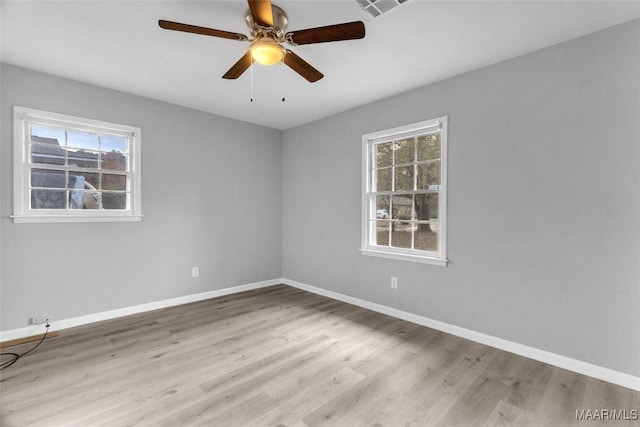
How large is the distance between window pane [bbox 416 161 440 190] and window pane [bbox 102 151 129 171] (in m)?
3.44

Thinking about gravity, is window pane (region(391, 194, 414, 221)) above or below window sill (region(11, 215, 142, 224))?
above

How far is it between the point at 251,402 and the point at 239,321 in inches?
56.2

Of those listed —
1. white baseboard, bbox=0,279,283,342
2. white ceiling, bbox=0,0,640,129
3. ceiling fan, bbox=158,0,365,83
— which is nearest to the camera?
ceiling fan, bbox=158,0,365,83

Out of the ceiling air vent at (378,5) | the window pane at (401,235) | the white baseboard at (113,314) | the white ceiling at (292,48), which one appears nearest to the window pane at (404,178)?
the window pane at (401,235)

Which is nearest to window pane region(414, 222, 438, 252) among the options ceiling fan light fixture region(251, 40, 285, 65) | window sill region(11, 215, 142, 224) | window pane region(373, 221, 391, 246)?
window pane region(373, 221, 391, 246)

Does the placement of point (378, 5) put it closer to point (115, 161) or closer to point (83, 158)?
point (115, 161)

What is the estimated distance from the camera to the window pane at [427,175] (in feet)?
10.2

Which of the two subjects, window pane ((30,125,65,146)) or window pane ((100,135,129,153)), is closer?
window pane ((30,125,65,146))

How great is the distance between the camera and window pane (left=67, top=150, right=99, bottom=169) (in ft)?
10.1

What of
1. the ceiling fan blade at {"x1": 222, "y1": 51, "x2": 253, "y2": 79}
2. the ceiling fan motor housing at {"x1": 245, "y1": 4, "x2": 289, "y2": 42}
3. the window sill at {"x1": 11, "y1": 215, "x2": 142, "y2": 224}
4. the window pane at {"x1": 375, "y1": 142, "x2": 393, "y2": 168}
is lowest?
the window sill at {"x1": 11, "y1": 215, "x2": 142, "y2": 224}

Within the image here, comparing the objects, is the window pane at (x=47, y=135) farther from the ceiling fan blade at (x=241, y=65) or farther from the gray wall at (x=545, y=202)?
the gray wall at (x=545, y=202)

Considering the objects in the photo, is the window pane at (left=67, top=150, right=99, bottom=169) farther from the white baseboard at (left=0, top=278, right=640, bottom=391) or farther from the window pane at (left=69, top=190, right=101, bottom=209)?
the white baseboard at (left=0, top=278, right=640, bottom=391)

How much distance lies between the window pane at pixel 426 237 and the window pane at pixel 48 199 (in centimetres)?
384

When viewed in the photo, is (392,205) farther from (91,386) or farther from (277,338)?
(91,386)
